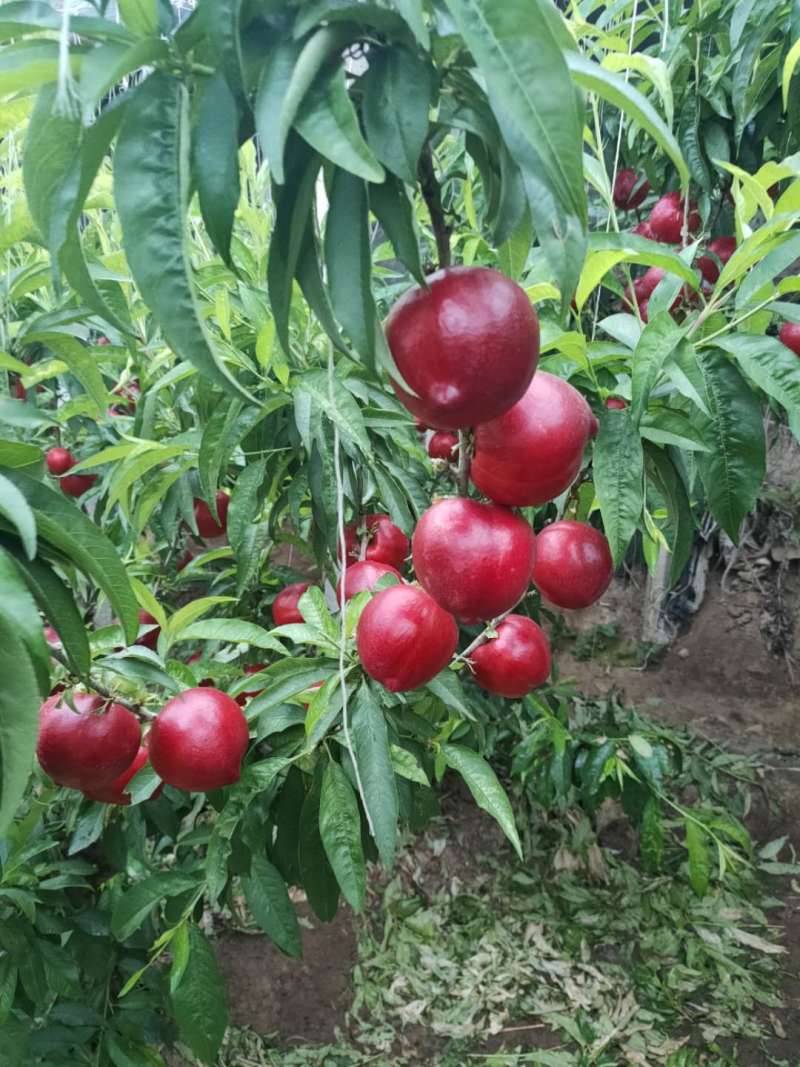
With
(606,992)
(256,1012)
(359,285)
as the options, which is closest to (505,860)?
(606,992)

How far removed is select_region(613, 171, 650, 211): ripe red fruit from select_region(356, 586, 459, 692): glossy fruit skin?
1212mm

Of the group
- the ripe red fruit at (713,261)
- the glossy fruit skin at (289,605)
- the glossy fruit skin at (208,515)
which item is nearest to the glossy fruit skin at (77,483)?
the glossy fruit skin at (208,515)

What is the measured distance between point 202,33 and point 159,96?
3 cm

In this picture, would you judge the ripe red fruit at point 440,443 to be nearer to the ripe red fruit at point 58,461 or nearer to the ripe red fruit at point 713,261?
the ripe red fruit at point 713,261

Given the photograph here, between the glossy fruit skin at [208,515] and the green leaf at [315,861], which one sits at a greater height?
the glossy fruit skin at [208,515]

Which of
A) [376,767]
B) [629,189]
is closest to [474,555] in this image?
[376,767]

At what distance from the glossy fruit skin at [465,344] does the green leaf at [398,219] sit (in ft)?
0.08

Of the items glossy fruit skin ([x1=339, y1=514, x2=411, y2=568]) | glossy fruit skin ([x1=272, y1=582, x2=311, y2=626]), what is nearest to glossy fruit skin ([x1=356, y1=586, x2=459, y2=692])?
glossy fruit skin ([x1=339, y1=514, x2=411, y2=568])

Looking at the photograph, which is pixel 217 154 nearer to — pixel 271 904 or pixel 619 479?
pixel 619 479

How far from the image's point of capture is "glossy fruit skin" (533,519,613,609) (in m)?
0.69

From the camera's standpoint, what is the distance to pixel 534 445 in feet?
1.54

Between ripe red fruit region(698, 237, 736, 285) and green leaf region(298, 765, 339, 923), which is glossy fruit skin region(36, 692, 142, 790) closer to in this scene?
green leaf region(298, 765, 339, 923)

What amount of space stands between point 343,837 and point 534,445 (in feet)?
1.63

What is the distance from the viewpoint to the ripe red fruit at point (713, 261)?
1199 mm
